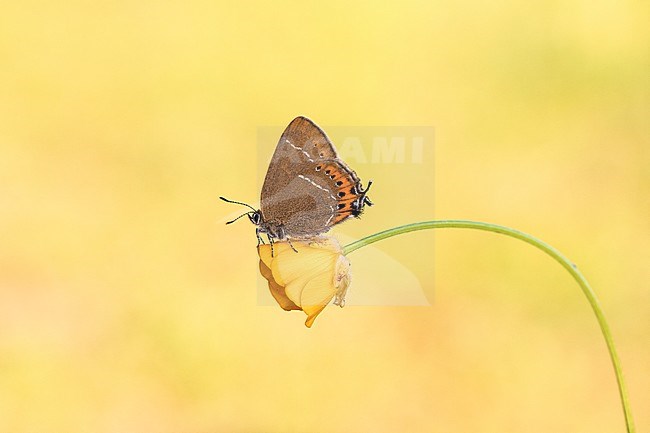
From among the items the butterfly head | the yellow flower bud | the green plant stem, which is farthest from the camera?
the butterfly head

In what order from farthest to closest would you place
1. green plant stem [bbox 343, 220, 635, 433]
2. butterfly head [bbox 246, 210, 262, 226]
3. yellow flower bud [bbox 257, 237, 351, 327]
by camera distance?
1. butterfly head [bbox 246, 210, 262, 226]
2. yellow flower bud [bbox 257, 237, 351, 327]
3. green plant stem [bbox 343, 220, 635, 433]

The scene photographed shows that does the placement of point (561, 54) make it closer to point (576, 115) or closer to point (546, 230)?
point (576, 115)

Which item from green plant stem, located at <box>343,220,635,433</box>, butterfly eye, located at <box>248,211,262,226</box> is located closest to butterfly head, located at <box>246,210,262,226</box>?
butterfly eye, located at <box>248,211,262,226</box>

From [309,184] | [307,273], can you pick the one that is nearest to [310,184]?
[309,184]

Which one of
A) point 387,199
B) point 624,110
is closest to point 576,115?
point 624,110

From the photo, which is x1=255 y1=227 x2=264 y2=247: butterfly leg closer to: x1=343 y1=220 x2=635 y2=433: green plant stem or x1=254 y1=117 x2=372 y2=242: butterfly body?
x1=254 y1=117 x2=372 y2=242: butterfly body

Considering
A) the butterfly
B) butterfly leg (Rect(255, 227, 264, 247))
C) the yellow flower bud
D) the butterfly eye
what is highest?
the butterfly

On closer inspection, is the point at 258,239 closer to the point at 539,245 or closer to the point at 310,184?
the point at 310,184

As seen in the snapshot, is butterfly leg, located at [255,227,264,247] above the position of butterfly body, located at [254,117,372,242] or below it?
below
